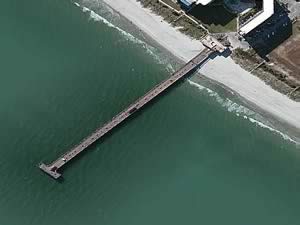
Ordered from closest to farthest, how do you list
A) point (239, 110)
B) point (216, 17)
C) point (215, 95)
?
point (239, 110)
point (215, 95)
point (216, 17)

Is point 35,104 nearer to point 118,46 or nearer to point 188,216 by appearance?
point 118,46

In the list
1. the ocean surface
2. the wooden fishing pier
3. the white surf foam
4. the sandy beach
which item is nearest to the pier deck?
the wooden fishing pier

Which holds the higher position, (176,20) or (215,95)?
(176,20)

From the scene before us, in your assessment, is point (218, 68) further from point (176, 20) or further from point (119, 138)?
point (119, 138)

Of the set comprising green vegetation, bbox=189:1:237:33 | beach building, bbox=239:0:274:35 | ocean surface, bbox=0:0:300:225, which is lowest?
ocean surface, bbox=0:0:300:225

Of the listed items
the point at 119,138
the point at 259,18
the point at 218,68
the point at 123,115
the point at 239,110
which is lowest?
the point at 119,138

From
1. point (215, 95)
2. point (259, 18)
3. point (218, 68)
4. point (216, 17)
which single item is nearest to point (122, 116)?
point (215, 95)

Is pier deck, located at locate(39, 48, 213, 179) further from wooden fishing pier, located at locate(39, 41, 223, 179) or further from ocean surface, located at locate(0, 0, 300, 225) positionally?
ocean surface, located at locate(0, 0, 300, 225)

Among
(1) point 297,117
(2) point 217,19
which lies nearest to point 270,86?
(1) point 297,117
